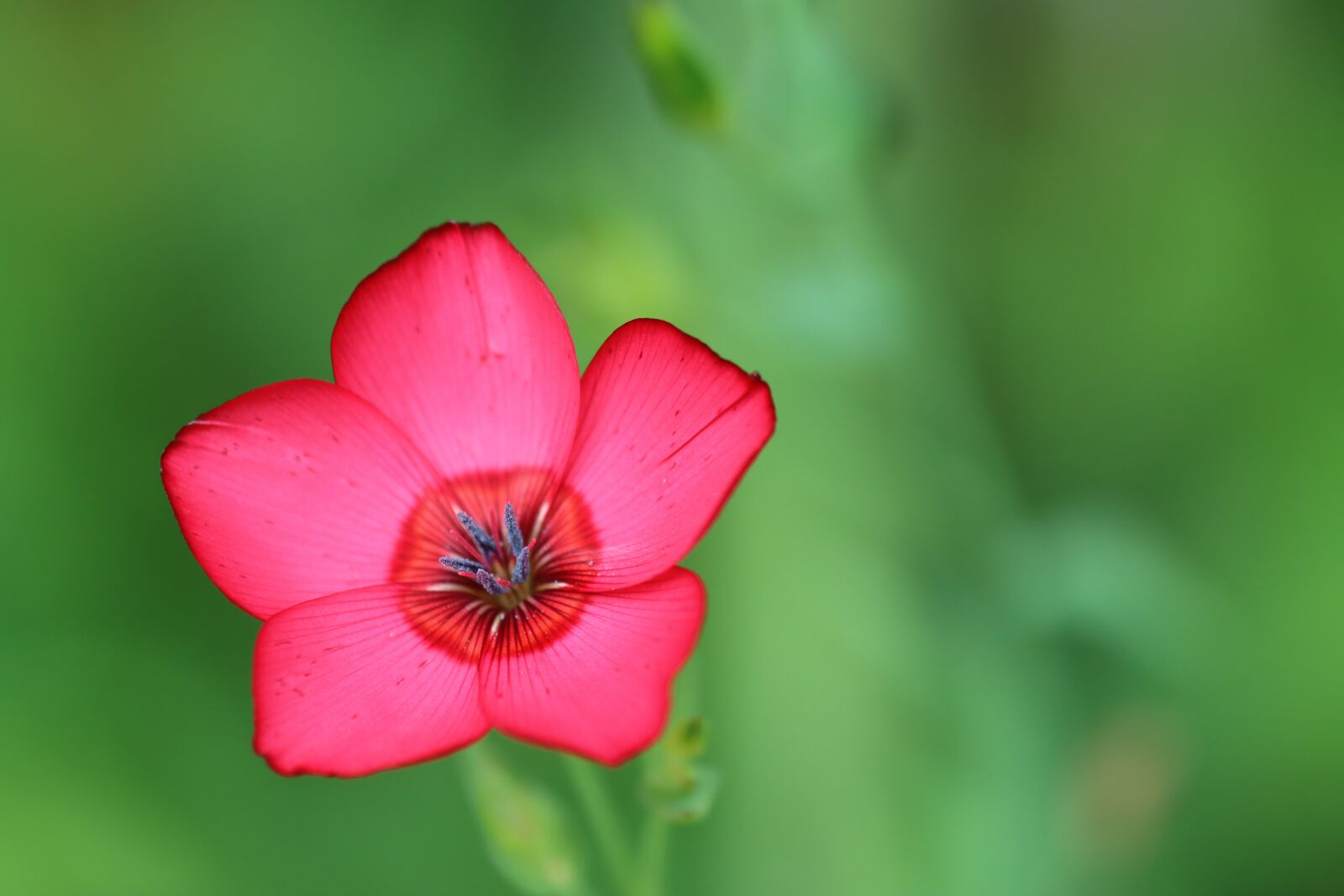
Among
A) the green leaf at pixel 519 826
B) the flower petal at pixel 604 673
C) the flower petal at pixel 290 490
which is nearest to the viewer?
the flower petal at pixel 604 673

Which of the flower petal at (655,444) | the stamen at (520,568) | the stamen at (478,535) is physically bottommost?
the stamen at (520,568)

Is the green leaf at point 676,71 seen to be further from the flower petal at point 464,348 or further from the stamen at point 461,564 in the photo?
the stamen at point 461,564

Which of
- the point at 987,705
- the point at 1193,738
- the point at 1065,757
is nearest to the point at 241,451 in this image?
the point at 987,705

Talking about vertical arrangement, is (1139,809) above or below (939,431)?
below

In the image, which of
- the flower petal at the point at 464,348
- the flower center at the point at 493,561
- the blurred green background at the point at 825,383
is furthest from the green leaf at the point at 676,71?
the flower center at the point at 493,561

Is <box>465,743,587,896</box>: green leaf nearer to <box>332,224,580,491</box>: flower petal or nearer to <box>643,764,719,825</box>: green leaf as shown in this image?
<box>643,764,719,825</box>: green leaf

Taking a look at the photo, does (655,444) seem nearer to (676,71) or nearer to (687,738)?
(687,738)

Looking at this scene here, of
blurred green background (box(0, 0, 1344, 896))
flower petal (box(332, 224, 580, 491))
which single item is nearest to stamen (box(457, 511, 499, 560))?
flower petal (box(332, 224, 580, 491))

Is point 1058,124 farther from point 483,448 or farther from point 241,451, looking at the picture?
point 241,451
